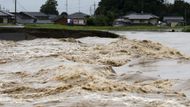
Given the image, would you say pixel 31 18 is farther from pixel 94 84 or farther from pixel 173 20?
pixel 94 84

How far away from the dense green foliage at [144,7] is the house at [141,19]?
3.26m

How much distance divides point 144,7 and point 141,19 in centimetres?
730

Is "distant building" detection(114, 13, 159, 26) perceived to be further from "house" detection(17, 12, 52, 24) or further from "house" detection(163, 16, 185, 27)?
"house" detection(17, 12, 52, 24)

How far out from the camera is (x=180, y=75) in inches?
503

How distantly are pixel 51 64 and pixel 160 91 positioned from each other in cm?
629

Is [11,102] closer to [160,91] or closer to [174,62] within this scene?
[160,91]

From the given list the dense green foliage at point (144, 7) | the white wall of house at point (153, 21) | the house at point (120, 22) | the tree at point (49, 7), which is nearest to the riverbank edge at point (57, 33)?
the house at point (120, 22)

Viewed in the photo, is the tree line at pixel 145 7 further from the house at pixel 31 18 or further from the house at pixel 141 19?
the house at pixel 31 18

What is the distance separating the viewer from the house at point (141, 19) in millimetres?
80206

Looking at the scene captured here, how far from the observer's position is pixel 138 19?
81.4 metres

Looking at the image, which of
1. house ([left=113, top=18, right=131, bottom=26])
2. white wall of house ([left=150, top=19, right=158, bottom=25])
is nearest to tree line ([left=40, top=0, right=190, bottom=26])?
house ([left=113, top=18, right=131, bottom=26])

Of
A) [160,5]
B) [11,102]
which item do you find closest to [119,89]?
[11,102]

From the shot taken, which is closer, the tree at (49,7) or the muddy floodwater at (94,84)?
the muddy floodwater at (94,84)

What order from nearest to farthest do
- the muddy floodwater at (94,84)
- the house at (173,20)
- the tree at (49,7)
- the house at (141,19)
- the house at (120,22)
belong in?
the muddy floodwater at (94,84), the house at (120,22), the house at (141,19), the house at (173,20), the tree at (49,7)
